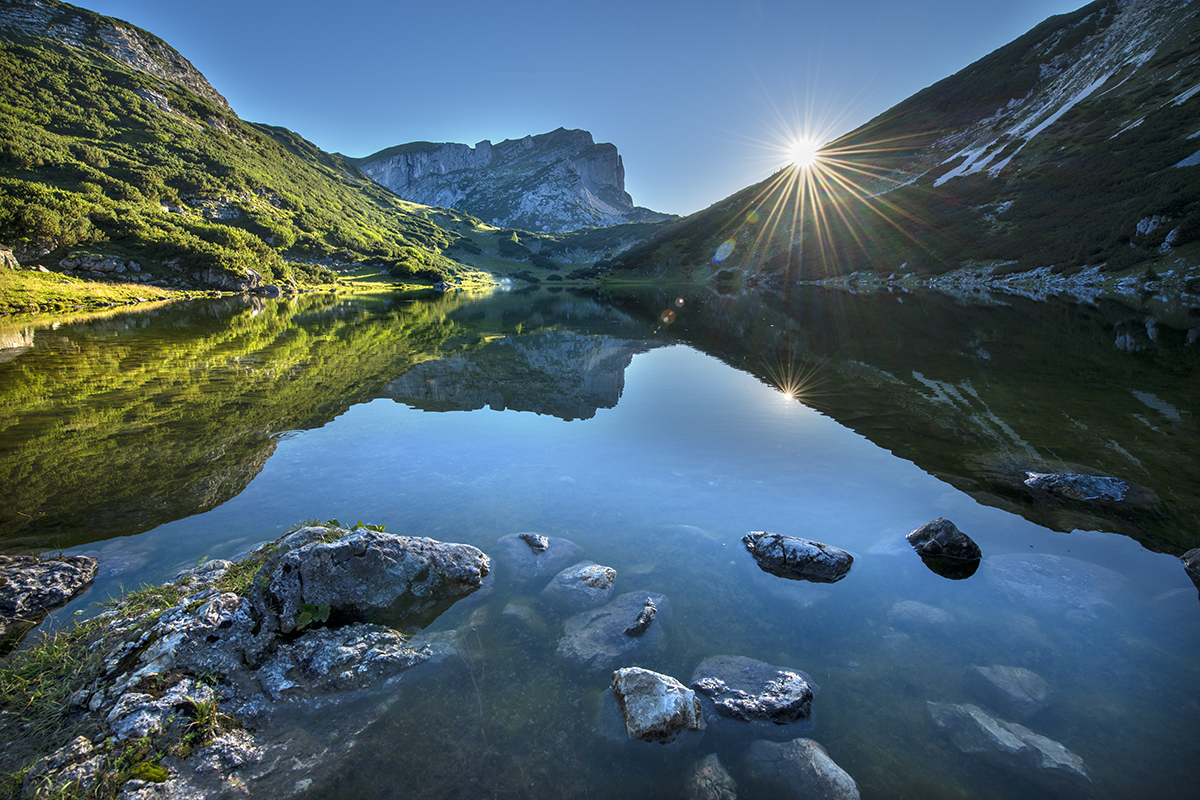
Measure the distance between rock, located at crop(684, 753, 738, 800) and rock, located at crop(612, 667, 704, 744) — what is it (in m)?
0.42

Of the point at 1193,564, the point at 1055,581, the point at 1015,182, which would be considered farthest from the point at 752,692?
the point at 1015,182

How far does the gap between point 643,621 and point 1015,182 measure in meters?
135

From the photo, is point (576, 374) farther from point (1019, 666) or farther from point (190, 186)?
point (190, 186)

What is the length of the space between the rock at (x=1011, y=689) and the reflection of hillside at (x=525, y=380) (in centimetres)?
1418

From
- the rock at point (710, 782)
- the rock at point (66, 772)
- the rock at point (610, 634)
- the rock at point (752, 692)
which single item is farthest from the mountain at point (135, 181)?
the rock at point (710, 782)

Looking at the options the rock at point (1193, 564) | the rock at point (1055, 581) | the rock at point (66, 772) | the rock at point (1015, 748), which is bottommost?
the rock at point (66, 772)

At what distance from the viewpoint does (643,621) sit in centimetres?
749

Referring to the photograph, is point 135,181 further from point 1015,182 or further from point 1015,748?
point 1015,182

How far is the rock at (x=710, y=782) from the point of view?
5059 mm

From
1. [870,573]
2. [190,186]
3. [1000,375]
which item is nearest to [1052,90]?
[1000,375]

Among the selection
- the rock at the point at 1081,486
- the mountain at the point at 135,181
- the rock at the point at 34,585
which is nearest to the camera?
the rock at the point at 34,585

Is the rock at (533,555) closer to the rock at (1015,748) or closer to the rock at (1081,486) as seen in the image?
the rock at (1015,748)

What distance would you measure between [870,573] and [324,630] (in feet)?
31.7

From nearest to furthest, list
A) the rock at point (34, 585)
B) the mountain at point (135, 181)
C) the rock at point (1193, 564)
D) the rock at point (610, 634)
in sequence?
the rock at point (610, 634) → the rock at point (34, 585) → the rock at point (1193, 564) → the mountain at point (135, 181)
